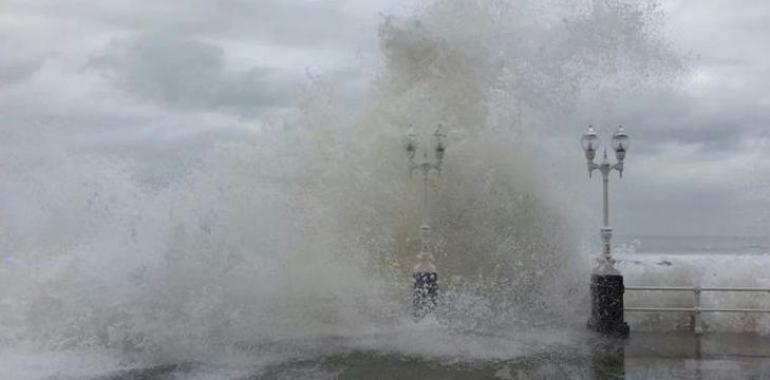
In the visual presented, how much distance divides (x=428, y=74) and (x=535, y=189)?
5034mm

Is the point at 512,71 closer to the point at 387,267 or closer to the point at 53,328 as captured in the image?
the point at 387,267

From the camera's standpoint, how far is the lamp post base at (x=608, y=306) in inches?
597

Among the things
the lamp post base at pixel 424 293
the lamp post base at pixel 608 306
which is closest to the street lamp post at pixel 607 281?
the lamp post base at pixel 608 306

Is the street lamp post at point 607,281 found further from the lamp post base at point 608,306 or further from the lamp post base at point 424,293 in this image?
the lamp post base at point 424,293

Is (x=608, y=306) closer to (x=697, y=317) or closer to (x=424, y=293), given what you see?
(x=697, y=317)

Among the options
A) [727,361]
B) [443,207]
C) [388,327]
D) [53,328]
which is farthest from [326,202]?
[727,361]

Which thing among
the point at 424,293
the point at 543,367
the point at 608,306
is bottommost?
A: the point at 543,367

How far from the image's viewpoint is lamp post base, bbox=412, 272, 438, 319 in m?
16.4

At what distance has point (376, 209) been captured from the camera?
2036 cm

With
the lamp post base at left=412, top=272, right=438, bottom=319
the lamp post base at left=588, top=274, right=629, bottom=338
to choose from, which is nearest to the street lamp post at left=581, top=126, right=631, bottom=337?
the lamp post base at left=588, top=274, right=629, bottom=338

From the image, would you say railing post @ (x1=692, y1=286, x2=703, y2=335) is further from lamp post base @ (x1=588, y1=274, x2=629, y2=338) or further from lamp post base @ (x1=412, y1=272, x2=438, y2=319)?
lamp post base @ (x1=412, y1=272, x2=438, y2=319)

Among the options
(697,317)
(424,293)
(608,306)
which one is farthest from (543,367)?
(697,317)

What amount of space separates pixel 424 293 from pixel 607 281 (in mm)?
4091

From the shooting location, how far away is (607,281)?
1533 centimetres
